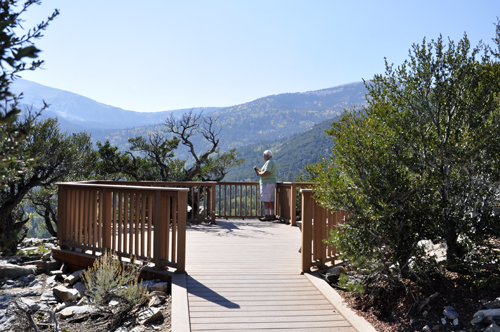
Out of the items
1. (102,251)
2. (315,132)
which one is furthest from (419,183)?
(315,132)

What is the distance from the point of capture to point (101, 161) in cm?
1297

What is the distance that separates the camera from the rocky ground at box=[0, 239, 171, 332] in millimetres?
3275

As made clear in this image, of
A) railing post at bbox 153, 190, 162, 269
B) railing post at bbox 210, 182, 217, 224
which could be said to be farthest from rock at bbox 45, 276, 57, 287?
railing post at bbox 210, 182, 217, 224

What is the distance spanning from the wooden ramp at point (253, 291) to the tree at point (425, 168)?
780mm

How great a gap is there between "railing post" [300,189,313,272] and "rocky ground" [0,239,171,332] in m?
1.76

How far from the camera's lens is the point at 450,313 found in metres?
2.84

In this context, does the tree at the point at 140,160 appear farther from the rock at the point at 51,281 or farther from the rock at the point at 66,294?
the rock at the point at 66,294

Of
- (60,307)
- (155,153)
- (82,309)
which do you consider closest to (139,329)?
(82,309)

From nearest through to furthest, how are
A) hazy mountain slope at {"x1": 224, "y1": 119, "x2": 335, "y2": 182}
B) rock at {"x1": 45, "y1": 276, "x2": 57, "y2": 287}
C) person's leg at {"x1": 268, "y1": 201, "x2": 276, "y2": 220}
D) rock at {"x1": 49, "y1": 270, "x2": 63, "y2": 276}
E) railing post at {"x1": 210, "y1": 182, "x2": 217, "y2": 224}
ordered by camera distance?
1. rock at {"x1": 45, "y1": 276, "x2": 57, "y2": 287}
2. rock at {"x1": 49, "y1": 270, "x2": 63, "y2": 276}
3. railing post at {"x1": 210, "y1": 182, "x2": 217, "y2": 224}
4. person's leg at {"x1": 268, "y1": 201, "x2": 276, "y2": 220}
5. hazy mountain slope at {"x1": 224, "y1": 119, "x2": 335, "y2": 182}

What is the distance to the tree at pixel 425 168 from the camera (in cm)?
309

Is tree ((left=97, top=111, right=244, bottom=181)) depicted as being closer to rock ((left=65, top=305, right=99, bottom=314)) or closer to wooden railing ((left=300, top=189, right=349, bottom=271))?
wooden railing ((left=300, top=189, right=349, bottom=271))

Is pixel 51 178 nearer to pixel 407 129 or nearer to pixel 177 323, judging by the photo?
pixel 177 323

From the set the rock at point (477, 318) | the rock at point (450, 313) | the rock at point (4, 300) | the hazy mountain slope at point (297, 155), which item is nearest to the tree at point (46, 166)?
the rock at point (4, 300)

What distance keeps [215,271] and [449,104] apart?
3.36m
